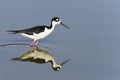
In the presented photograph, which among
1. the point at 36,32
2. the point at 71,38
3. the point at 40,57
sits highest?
the point at 36,32

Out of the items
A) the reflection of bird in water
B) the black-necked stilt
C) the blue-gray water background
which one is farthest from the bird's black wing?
the reflection of bird in water

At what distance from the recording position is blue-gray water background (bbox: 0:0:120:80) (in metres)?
7.42

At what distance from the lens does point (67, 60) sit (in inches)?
316

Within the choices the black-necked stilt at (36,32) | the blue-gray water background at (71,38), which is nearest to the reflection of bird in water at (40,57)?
the blue-gray water background at (71,38)

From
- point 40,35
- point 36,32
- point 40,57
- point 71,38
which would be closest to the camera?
point 40,57

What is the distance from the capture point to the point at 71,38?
9.41m

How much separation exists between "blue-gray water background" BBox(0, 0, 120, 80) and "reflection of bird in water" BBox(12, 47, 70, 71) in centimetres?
11

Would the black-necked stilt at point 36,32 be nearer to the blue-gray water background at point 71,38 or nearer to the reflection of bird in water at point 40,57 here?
the blue-gray water background at point 71,38

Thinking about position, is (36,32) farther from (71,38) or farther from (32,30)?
(71,38)

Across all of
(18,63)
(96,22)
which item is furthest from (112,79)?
(96,22)

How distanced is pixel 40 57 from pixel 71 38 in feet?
4.31

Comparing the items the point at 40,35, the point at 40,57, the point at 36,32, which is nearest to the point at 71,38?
the point at 40,35

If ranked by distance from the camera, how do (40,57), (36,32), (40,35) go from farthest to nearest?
(40,35), (36,32), (40,57)

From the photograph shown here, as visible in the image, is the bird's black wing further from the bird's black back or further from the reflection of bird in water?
the reflection of bird in water
